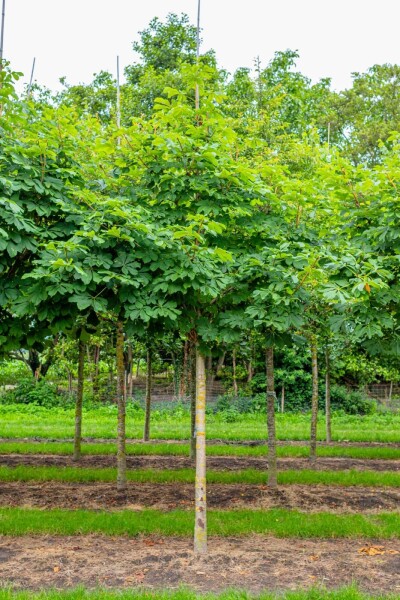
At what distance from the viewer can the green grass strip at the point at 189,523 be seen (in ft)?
21.8

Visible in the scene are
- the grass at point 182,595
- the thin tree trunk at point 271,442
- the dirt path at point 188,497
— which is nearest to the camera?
the grass at point 182,595

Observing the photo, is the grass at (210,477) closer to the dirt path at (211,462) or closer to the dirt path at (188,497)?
the dirt path at (188,497)

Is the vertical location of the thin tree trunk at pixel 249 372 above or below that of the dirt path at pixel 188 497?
above

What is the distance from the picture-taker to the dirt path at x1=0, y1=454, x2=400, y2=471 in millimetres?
10719

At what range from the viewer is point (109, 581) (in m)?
5.27

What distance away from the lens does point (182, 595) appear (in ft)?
15.9

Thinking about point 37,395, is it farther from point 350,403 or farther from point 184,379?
point 350,403

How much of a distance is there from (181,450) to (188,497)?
3903 millimetres

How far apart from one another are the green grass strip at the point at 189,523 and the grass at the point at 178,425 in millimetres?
7348

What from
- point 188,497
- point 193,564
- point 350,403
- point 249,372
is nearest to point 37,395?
point 249,372

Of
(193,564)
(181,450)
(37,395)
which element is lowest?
(193,564)

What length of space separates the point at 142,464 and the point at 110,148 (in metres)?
6.35

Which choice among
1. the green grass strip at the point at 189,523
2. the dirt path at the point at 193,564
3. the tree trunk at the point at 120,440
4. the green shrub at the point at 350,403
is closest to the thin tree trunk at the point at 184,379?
the green shrub at the point at 350,403

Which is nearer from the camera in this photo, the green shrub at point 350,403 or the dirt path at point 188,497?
the dirt path at point 188,497
